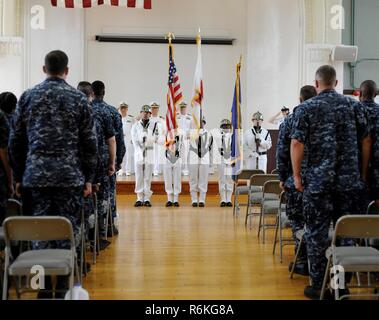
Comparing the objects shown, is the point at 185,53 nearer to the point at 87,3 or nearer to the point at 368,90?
the point at 87,3

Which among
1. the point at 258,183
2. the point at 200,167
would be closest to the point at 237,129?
the point at 200,167

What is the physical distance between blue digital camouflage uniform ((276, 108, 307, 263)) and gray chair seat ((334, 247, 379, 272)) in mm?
1337

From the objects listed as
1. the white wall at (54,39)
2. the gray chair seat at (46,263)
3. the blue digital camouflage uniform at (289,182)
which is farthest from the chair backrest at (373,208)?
the white wall at (54,39)

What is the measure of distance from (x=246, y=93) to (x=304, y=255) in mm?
11287

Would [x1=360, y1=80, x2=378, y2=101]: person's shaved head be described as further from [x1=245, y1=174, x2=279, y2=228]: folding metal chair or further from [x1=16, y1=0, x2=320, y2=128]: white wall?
[x1=16, y1=0, x2=320, y2=128]: white wall

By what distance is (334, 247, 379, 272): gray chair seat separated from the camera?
159 inches

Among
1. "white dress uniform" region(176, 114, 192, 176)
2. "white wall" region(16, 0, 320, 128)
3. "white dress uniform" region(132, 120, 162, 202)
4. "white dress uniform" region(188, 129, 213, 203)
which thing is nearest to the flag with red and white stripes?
"white wall" region(16, 0, 320, 128)

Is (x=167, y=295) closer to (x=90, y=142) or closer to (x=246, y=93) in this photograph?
(x=90, y=142)

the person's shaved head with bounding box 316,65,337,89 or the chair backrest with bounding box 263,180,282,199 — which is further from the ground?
the person's shaved head with bounding box 316,65,337,89

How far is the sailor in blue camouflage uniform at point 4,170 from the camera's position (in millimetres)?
5143

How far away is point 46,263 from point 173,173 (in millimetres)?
7599

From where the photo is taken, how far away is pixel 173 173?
1152cm

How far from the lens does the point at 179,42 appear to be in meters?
16.8
